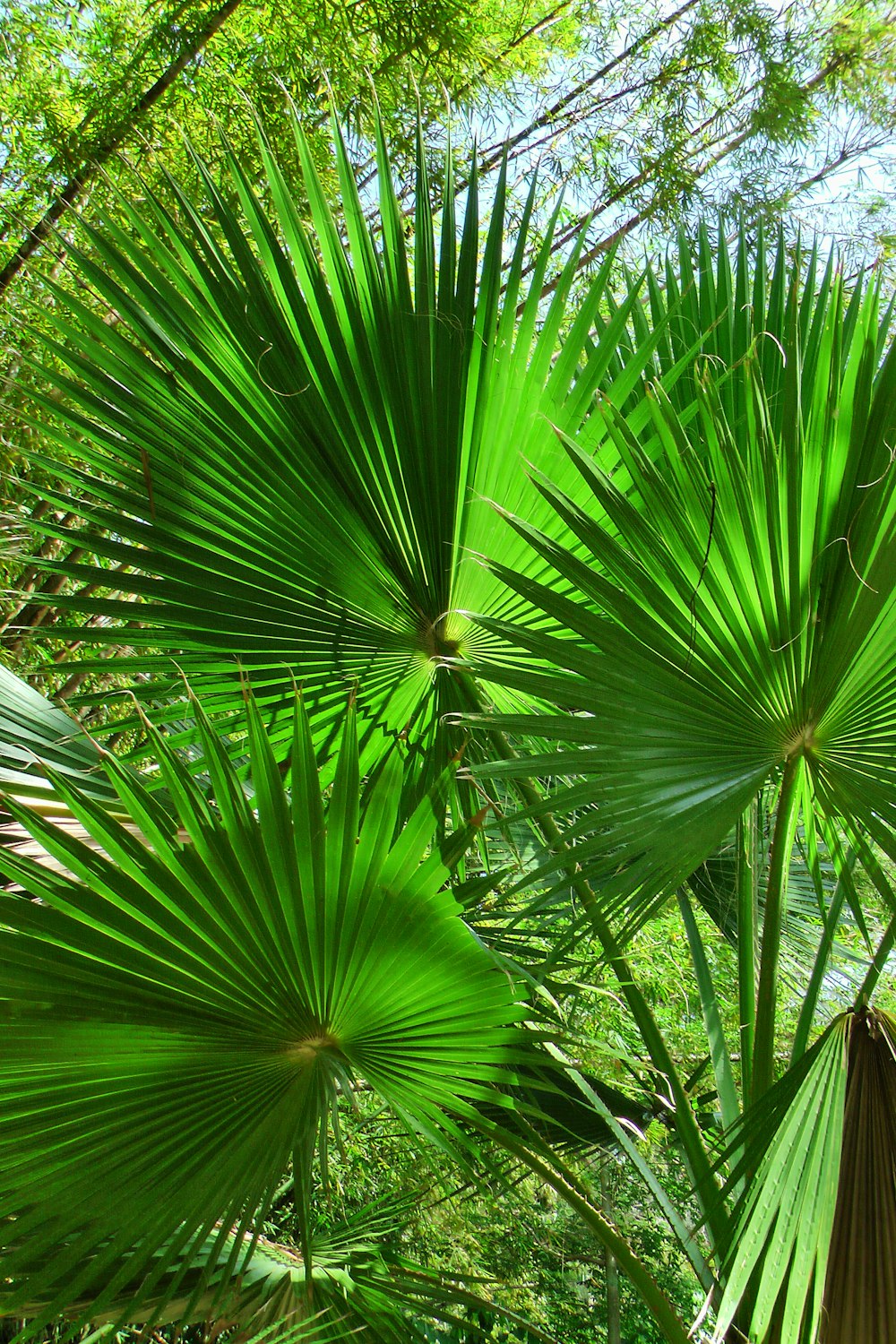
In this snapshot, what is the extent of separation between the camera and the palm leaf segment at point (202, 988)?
750 mm

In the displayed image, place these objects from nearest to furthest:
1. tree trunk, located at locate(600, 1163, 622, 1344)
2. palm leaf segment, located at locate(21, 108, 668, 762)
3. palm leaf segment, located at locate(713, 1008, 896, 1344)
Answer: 1. palm leaf segment, located at locate(713, 1008, 896, 1344)
2. palm leaf segment, located at locate(21, 108, 668, 762)
3. tree trunk, located at locate(600, 1163, 622, 1344)

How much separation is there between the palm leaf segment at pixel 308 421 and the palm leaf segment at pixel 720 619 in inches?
11.2

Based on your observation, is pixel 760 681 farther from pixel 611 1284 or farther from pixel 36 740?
pixel 611 1284

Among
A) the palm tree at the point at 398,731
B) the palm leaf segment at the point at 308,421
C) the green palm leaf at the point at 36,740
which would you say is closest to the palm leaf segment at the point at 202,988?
the palm tree at the point at 398,731

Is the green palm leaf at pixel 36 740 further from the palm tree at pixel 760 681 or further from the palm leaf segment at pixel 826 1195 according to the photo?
the palm leaf segment at pixel 826 1195

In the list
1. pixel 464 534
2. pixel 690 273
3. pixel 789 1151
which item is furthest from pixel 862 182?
pixel 789 1151

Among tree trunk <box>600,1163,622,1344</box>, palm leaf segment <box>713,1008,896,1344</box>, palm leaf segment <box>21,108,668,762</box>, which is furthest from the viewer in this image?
tree trunk <box>600,1163,622,1344</box>

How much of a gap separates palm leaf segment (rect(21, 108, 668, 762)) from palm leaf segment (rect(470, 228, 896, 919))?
285 millimetres

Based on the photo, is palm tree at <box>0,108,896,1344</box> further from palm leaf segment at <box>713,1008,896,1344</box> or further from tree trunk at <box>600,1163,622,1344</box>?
tree trunk at <box>600,1163,622,1344</box>

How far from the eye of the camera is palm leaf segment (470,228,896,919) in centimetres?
77

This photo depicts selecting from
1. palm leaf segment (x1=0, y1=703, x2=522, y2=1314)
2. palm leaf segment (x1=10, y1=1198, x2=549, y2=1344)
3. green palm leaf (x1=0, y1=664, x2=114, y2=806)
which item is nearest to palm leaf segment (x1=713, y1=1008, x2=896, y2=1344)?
palm leaf segment (x1=0, y1=703, x2=522, y2=1314)

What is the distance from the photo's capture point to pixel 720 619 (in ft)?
2.69

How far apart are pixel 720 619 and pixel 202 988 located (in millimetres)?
544

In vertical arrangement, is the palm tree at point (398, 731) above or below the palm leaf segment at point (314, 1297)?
above
